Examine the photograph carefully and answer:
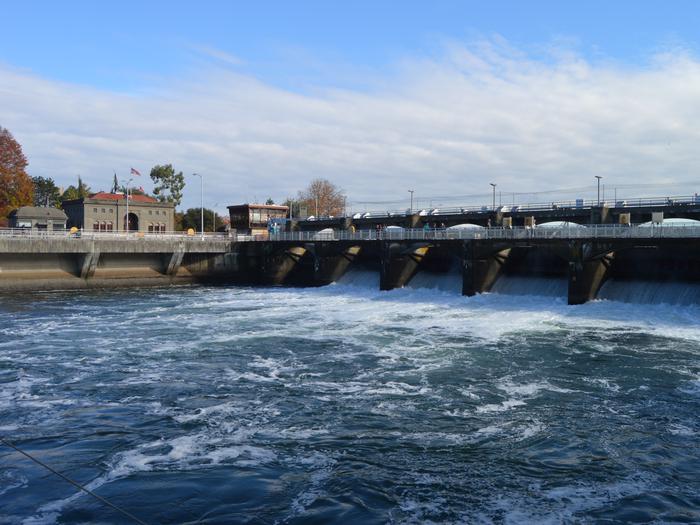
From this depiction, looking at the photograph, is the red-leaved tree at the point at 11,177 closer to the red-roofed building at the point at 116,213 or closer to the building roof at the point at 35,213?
the red-roofed building at the point at 116,213

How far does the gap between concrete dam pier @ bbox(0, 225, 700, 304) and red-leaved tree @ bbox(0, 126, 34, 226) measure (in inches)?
1436

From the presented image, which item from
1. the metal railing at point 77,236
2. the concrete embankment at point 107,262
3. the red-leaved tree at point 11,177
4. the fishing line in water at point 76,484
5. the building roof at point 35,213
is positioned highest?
the red-leaved tree at point 11,177

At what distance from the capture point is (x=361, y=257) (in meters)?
64.7

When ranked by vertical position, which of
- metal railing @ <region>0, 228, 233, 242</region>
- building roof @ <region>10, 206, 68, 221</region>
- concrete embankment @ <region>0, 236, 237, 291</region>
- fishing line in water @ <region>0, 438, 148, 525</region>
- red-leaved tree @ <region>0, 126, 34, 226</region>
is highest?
red-leaved tree @ <region>0, 126, 34, 226</region>

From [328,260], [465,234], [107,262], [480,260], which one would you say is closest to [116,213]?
[107,262]

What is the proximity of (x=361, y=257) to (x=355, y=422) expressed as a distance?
4737cm

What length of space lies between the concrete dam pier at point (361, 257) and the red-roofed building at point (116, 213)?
27173 millimetres

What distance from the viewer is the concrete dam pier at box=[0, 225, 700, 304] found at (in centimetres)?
4150

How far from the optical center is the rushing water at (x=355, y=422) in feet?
41.5

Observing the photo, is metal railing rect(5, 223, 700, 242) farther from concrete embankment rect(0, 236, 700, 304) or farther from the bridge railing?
concrete embankment rect(0, 236, 700, 304)

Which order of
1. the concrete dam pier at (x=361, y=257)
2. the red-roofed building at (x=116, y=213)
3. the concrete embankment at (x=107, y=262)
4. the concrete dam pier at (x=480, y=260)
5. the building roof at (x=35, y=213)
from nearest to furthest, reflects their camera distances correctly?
the concrete dam pier at (x=480, y=260)
the concrete dam pier at (x=361, y=257)
the concrete embankment at (x=107, y=262)
the building roof at (x=35, y=213)
the red-roofed building at (x=116, y=213)

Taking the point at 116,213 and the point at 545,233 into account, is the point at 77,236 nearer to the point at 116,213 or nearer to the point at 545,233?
the point at 116,213

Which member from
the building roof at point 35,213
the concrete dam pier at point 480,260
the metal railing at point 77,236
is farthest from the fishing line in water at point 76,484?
the building roof at point 35,213

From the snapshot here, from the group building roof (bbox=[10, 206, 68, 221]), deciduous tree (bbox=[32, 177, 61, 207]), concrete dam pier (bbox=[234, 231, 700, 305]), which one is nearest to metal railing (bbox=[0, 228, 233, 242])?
concrete dam pier (bbox=[234, 231, 700, 305])
